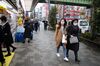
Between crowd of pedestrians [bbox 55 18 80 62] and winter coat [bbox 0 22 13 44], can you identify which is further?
winter coat [bbox 0 22 13 44]

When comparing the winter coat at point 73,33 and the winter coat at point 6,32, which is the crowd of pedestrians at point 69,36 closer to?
the winter coat at point 73,33

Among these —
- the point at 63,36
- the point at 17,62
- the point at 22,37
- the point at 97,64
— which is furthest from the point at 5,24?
the point at 22,37

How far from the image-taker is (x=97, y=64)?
9.51 m

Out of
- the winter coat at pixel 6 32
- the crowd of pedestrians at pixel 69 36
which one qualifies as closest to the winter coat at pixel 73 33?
the crowd of pedestrians at pixel 69 36

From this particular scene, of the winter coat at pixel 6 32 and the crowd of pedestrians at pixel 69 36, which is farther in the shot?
Answer: the winter coat at pixel 6 32

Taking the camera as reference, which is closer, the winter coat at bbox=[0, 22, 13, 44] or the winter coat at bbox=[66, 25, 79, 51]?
the winter coat at bbox=[66, 25, 79, 51]

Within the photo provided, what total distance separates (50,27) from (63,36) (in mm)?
28821

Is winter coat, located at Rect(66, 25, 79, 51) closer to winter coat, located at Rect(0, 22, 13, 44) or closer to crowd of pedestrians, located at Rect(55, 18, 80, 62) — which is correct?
crowd of pedestrians, located at Rect(55, 18, 80, 62)

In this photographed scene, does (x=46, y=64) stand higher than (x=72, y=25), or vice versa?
(x=72, y=25)

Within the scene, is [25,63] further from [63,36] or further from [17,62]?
[63,36]

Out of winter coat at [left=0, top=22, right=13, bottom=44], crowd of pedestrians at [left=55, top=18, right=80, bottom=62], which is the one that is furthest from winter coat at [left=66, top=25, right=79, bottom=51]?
winter coat at [left=0, top=22, right=13, bottom=44]

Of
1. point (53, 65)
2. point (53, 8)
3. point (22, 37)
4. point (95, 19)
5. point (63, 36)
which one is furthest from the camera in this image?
point (53, 8)

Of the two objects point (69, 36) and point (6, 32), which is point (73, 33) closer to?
point (69, 36)

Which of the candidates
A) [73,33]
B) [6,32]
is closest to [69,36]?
[73,33]
